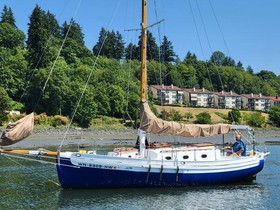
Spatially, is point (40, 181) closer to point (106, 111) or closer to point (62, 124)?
point (62, 124)

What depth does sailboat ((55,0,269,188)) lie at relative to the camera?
27891 millimetres

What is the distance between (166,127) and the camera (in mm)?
29953

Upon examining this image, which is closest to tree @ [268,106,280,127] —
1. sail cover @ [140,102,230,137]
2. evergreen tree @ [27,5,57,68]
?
evergreen tree @ [27,5,57,68]

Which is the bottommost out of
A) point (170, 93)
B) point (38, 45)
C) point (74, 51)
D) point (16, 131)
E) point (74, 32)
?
point (16, 131)

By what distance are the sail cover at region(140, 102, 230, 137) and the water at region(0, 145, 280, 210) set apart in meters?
3.74

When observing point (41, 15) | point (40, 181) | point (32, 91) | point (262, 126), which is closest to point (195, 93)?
point (262, 126)

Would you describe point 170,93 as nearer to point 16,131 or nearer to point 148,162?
point 148,162

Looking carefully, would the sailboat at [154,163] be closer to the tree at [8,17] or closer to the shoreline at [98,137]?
the shoreline at [98,137]

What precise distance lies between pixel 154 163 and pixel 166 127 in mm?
2875

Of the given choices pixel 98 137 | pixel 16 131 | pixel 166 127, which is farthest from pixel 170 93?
pixel 16 131

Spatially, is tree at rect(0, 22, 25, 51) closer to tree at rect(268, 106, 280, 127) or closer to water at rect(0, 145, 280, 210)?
tree at rect(268, 106, 280, 127)

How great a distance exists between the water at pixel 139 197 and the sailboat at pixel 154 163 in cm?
57

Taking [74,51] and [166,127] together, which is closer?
[166,127]

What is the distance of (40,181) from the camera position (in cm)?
3341
